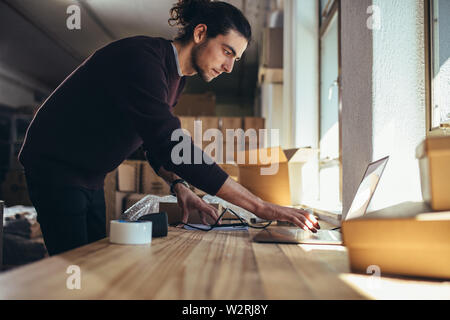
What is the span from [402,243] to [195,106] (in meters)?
4.89

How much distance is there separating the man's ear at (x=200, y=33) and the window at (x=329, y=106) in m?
1.37

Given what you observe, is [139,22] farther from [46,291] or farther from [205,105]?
[46,291]

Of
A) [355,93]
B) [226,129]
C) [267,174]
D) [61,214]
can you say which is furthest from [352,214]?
[226,129]

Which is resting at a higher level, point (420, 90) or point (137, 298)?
point (420, 90)

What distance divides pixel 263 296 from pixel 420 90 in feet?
2.84

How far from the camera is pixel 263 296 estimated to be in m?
0.47

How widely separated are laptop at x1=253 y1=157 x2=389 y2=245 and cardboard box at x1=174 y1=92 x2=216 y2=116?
14.3ft

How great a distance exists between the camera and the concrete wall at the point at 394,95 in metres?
1.04

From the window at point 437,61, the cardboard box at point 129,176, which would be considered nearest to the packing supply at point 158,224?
the window at point 437,61

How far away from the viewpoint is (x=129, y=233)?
2.80 ft

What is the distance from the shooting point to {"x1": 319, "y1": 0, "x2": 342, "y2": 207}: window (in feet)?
8.41

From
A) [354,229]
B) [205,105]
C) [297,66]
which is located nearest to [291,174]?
[297,66]

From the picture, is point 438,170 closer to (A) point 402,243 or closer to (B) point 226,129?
(A) point 402,243

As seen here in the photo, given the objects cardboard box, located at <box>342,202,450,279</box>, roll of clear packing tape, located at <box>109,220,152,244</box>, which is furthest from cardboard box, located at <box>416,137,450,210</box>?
roll of clear packing tape, located at <box>109,220,152,244</box>
